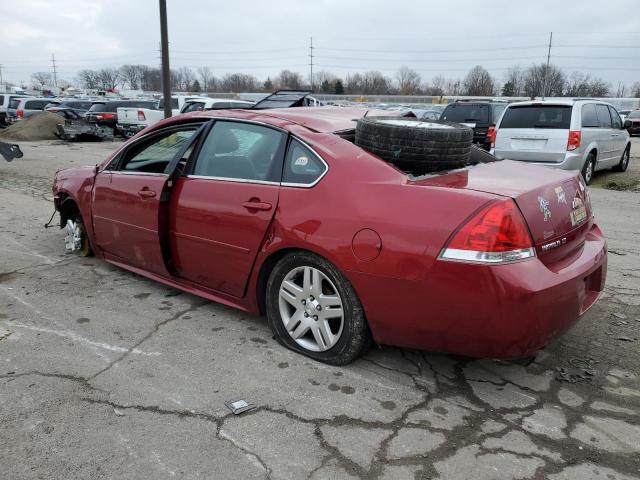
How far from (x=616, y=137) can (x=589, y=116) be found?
1698mm

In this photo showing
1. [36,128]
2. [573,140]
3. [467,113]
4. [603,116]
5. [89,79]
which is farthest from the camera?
[89,79]

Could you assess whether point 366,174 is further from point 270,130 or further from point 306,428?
point 306,428

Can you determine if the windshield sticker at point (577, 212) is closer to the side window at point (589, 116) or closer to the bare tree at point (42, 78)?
the side window at point (589, 116)

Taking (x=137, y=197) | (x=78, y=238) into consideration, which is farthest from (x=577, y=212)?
(x=78, y=238)

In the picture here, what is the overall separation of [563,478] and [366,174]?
68.6 inches

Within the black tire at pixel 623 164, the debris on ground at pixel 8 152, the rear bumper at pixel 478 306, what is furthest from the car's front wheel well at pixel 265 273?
the black tire at pixel 623 164

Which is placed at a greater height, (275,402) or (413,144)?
(413,144)

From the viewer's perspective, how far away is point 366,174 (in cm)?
301

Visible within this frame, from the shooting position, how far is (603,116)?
1118cm

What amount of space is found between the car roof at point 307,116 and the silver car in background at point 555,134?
21.7 feet

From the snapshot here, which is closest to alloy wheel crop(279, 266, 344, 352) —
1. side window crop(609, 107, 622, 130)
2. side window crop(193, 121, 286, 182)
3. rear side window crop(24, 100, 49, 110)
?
side window crop(193, 121, 286, 182)

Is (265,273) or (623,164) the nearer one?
(265,273)

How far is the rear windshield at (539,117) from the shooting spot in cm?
978

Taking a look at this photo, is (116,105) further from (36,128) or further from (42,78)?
(42,78)
